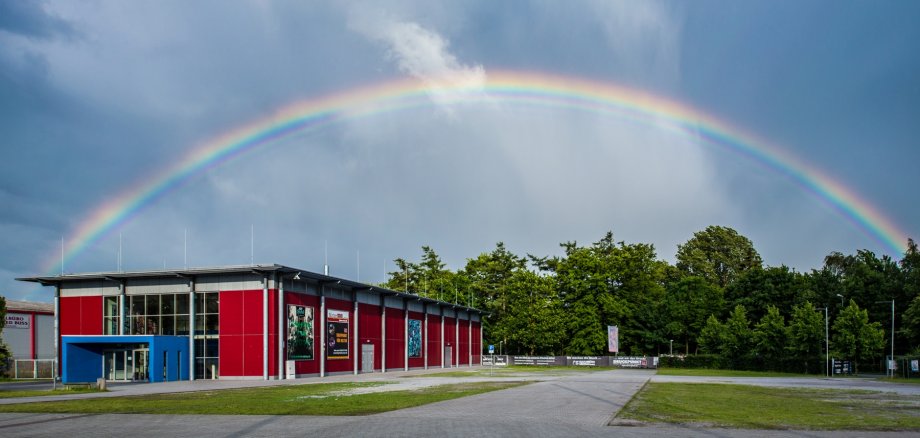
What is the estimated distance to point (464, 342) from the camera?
354 ft

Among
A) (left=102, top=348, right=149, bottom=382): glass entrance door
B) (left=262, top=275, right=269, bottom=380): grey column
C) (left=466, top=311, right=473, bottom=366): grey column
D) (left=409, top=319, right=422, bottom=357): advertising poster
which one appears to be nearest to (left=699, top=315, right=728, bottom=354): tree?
(left=466, top=311, right=473, bottom=366): grey column

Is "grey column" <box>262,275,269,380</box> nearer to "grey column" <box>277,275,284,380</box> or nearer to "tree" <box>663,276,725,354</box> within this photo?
"grey column" <box>277,275,284,380</box>

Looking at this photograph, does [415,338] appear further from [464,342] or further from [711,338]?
[711,338]

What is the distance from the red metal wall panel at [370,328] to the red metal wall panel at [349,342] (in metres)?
1.53

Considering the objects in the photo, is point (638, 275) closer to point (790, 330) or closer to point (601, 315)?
point (601, 315)

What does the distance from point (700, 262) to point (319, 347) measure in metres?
103

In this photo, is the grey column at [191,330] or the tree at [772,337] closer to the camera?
the grey column at [191,330]

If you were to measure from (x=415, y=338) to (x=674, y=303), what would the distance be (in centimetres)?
5433

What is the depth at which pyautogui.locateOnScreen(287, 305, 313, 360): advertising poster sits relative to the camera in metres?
58.6

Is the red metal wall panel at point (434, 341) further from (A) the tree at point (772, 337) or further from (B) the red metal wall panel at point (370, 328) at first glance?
(A) the tree at point (772, 337)

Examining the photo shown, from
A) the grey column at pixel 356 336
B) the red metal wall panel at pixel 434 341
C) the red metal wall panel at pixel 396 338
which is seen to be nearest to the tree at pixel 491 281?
the red metal wall panel at pixel 434 341

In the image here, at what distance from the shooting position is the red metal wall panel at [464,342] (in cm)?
10638

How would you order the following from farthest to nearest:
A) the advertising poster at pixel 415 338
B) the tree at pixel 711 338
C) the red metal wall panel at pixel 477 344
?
1. the red metal wall panel at pixel 477 344
2. the tree at pixel 711 338
3. the advertising poster at pixel 415 338

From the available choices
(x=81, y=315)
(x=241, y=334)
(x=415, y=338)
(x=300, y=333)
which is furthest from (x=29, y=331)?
(x=415, y=338)
